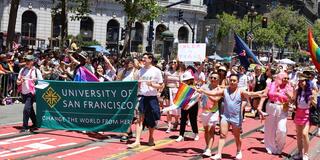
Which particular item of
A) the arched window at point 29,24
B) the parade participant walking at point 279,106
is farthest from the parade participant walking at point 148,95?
the arched window at point 29,24

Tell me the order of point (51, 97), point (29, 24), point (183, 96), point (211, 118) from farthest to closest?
point (29, 24), point (51, 97), point (183, 96), point (211, 118)

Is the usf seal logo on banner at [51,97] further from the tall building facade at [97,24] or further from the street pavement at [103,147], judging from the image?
the tall building facade at [97,24]

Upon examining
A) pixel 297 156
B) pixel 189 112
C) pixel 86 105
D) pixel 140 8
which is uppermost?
pixel 140 8

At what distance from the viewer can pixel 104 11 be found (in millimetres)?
69500

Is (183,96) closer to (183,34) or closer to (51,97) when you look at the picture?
(51,97)

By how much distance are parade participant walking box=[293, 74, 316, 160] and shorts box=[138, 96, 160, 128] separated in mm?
2730

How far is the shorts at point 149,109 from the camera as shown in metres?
10.5

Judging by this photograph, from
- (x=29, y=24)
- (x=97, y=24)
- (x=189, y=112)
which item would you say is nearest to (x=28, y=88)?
(x=189, y=112)

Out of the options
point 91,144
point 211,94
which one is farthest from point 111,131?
point 211,94

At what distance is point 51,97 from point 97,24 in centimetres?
5804

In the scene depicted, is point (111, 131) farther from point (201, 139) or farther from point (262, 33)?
point (262, 33)

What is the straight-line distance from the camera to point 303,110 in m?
10.1

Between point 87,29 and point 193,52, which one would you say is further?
point 87,29

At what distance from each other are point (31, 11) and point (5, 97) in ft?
157
